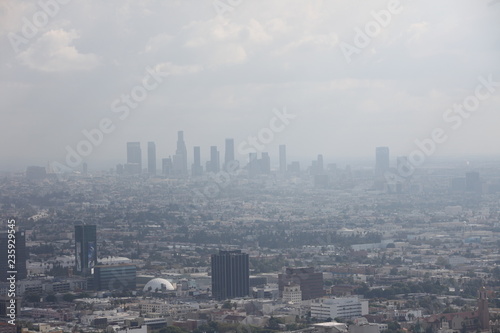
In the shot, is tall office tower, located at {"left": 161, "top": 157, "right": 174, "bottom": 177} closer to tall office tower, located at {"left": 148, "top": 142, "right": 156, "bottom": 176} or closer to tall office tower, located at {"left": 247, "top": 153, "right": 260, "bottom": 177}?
tall office tower, located at {"left": 148, "top": 142, "right": 156, "bottom": 176}

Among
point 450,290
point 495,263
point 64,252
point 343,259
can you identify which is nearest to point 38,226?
point 64,252

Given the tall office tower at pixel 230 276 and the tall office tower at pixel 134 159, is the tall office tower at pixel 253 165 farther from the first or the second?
the tall office tower at pixel 230 276

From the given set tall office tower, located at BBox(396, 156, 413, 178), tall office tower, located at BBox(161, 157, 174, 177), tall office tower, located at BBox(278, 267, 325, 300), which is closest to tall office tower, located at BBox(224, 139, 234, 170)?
tall office tower, located at BBox(161, 157, 174, 177)

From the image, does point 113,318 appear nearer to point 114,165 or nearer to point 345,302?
point 345,302

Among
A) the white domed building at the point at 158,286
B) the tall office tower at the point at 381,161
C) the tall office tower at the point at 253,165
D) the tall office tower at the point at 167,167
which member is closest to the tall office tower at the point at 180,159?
the tall office tower at the point at 167,167

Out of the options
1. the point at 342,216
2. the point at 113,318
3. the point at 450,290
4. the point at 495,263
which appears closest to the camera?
the point at 113,318

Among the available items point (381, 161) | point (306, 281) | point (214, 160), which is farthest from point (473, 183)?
point (306, 281)

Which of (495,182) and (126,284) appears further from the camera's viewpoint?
(495,182)
